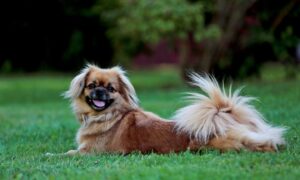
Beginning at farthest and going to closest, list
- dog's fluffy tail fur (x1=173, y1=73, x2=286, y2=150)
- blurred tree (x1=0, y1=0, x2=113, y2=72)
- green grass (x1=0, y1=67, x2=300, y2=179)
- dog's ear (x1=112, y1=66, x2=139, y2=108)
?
1. blurred tree (x1=0, y1=0, x2=113, y2=72)
2. dog's ear (x1=112, y1=66, x2=139, y2=108)
3. dog's fluffy tail fur (x1=173, y1=73, x2=286, y2=150)
4. green grass (x1=0, y1=67, x2=300, y2=179)

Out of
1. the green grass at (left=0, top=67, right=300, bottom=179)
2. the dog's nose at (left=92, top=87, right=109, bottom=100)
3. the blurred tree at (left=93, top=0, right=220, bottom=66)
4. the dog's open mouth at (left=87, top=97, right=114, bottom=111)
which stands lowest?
the green grass at (left=0, top=67, right=300, bottom=179)

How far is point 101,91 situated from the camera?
9914mm

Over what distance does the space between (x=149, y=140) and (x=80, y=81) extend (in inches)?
49.7

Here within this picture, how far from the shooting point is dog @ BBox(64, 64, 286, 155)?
9328mm

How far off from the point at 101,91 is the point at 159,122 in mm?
855

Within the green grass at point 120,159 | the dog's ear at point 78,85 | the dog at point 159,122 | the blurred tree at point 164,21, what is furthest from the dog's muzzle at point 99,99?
the blurred tree at point 164,21

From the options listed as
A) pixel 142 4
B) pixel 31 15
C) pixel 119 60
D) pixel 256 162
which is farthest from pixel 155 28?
pixel 256 162

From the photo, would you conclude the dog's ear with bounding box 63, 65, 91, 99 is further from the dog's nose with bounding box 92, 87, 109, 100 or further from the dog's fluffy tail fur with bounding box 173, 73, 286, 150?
the dog's fluffy tail fur with bounding box 173, 73, 286, 150

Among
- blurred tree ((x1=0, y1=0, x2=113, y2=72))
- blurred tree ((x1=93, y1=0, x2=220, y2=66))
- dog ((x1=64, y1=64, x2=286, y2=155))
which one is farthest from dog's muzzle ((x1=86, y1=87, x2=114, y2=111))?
blurred tree ((x1=0, y1=0, x2=113, y2=72))

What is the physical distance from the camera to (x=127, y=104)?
33.0ft

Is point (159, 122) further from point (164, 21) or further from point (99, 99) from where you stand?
point (164, 21)

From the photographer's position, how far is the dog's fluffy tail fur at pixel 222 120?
928 centimetres

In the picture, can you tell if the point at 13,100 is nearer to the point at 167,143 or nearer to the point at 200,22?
the point at 200,22

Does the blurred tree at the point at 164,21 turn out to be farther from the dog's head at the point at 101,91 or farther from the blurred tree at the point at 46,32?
the dog's head at the point at 101,91
